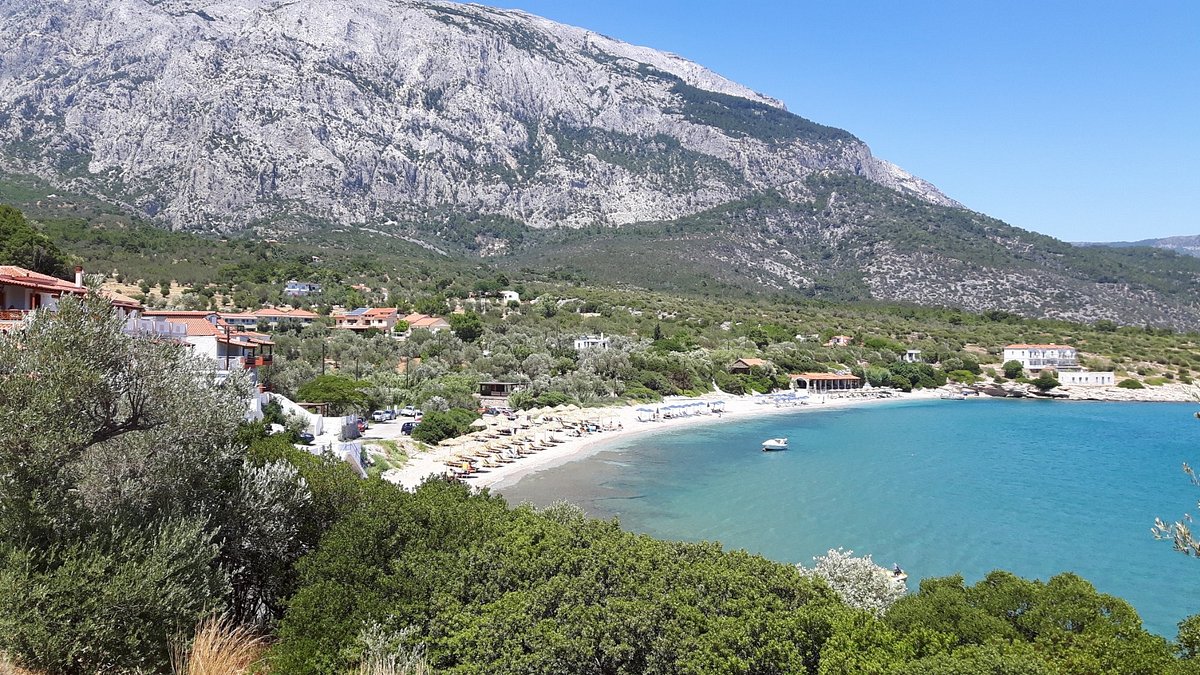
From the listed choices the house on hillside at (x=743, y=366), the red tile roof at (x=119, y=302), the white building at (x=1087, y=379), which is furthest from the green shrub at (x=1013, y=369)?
the red tile roof at (x=119, y=302)

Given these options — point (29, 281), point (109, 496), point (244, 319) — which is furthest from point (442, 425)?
point (109, 496)

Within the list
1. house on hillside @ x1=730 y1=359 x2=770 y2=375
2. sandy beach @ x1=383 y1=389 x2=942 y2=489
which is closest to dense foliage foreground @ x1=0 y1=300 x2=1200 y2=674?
sandy beach @ x1=383 y1=389 x2=942 y2=489

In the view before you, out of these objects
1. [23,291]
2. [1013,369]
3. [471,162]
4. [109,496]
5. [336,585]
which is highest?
[471,162]

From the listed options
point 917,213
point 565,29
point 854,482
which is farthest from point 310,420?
point 565,29

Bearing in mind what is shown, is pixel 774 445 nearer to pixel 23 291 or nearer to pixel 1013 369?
pixel 23 291

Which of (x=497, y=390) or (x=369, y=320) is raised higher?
(x=369, y=320)

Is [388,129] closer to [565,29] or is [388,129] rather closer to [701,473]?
[565,29]

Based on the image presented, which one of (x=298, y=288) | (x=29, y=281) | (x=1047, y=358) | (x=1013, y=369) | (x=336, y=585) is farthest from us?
(x=1047, y=358)
